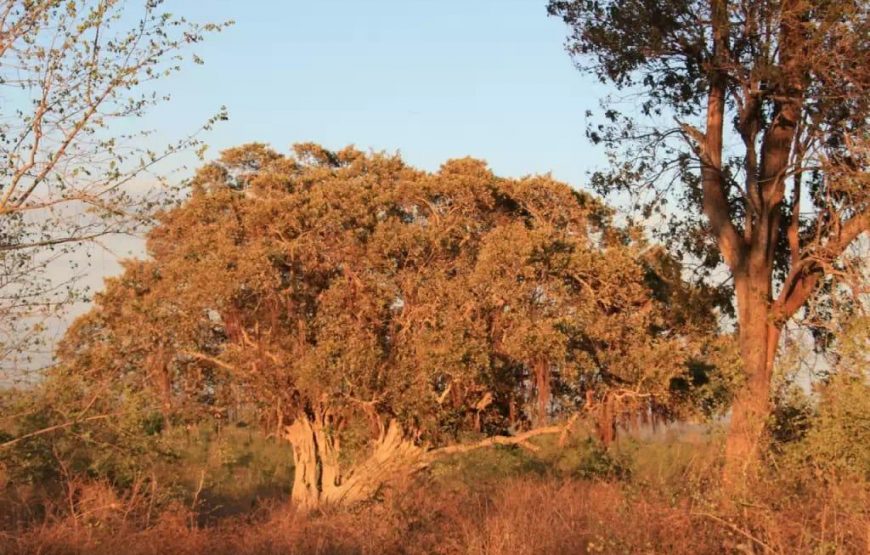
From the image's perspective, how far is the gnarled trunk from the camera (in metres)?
17.0

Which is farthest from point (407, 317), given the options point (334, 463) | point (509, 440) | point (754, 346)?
point (754, 346)

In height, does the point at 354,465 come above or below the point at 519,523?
below

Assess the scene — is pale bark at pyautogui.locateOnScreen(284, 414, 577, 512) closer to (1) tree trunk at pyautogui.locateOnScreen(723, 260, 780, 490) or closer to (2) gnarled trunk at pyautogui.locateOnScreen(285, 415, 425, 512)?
(2) gnarled trunk at pyautogui.locateOnScreen(285, 415, 425, 512)

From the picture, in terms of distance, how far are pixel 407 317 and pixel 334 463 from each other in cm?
373

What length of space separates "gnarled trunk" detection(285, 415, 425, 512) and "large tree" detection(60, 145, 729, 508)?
52 millimetres

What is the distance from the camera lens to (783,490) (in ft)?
29.2

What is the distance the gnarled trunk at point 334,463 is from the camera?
55.9 feet

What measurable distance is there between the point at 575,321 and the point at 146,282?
8.63 meters

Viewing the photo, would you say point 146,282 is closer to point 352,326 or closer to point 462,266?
point 352,326

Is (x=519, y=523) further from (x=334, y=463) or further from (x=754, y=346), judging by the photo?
(x=334, y=463)

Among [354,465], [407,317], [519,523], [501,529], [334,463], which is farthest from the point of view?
[334,463]

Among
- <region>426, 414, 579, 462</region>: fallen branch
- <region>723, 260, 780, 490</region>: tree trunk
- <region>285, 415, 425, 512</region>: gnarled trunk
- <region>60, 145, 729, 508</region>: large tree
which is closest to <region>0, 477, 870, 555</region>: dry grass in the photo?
<region>723, 260, 780, 490</region>: tree trunk

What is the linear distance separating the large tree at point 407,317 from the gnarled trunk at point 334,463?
0.17 feet

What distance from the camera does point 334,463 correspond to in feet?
60.3
